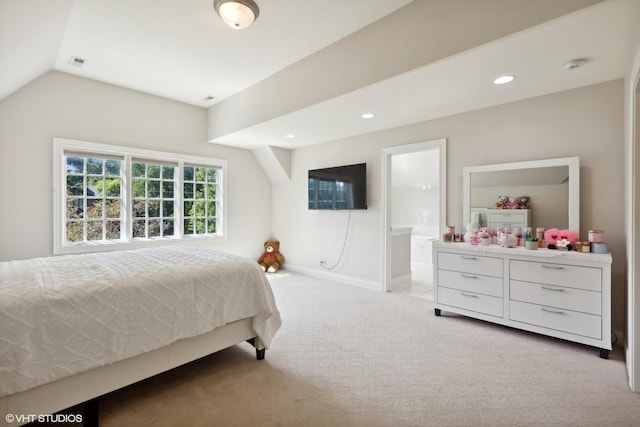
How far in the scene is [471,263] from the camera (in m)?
2.91

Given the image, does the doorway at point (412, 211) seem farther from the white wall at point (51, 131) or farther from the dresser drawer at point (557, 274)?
the white wall at point (51, 131)

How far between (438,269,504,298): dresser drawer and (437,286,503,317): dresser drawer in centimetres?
4

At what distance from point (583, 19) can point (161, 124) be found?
4.60 m

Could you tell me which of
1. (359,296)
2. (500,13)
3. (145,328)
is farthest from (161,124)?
(500,13)

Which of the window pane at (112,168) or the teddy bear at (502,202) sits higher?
the window pane at (112,168)

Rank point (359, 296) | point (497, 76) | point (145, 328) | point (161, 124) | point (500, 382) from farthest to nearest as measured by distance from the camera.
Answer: point (161, 124) < point (359, 296) < point (497, 76) < point (500, 382) < point (145, 328)

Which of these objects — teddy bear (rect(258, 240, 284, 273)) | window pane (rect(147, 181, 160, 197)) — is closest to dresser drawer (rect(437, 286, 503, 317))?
teddy bear (rect(258, 240, 284, 273))

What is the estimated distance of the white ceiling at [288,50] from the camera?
1.91 m

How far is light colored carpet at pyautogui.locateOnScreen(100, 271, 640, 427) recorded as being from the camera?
5.27 ft

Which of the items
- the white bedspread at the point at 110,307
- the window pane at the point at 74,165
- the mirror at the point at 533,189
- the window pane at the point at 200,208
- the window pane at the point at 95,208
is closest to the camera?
the white bedspread at the point at 110,307

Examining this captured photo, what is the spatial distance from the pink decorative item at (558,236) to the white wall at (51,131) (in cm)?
461

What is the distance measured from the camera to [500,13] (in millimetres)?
1851

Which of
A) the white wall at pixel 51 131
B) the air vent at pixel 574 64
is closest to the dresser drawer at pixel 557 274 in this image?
the air vent at pixel 574 64

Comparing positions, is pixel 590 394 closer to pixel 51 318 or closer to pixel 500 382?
pixel 500 382
